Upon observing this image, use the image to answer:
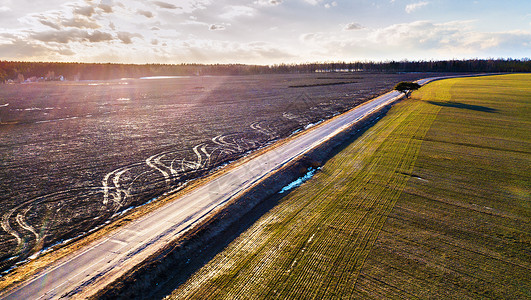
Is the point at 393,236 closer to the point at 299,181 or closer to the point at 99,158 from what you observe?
the point at 299,181

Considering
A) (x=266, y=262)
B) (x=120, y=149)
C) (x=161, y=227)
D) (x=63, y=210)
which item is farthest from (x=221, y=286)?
(x=120, y=149)

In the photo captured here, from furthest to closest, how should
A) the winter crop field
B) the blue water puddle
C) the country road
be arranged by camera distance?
1. the blue water puddle
2. the winter crop field
3. the country road

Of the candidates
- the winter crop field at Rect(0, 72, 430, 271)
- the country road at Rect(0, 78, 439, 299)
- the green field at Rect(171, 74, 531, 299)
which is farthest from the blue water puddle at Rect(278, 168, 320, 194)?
the winter crop field at Rect(0, 72, 430, 271)

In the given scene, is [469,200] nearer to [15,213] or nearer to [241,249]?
[241,249]

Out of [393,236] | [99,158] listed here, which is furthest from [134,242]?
[99,158]

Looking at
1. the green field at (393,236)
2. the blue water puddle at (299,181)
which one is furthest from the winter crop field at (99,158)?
the green field at (393,236)

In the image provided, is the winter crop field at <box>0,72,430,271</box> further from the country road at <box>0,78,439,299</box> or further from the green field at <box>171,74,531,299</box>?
the green field at <box>171,74,531,299</box>

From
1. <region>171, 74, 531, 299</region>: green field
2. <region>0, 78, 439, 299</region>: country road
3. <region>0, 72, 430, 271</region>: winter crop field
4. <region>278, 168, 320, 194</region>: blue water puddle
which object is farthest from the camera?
<region>278, 168, 320, 194</region>: blue water puddle
